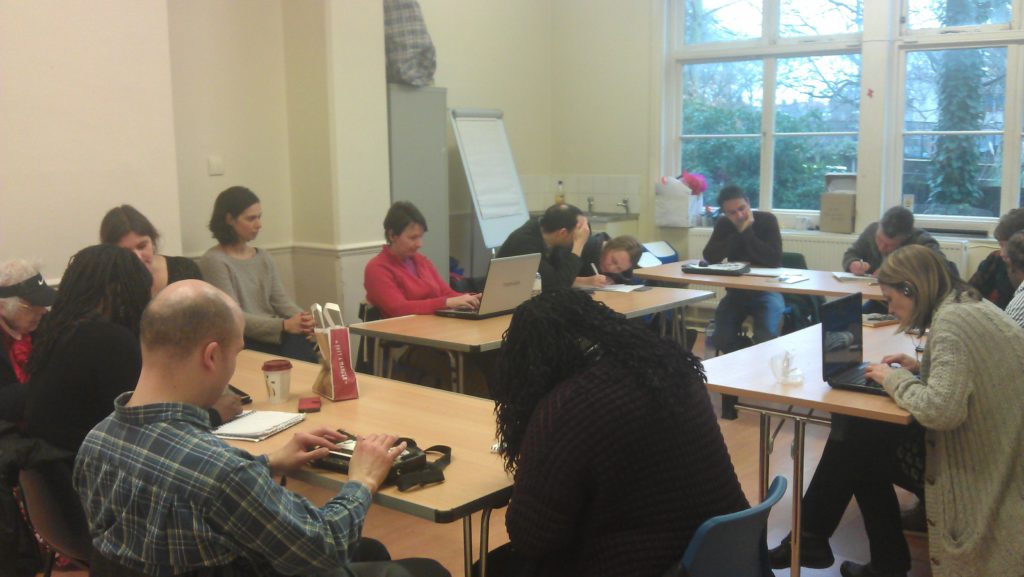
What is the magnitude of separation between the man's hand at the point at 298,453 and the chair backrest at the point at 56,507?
586 mm

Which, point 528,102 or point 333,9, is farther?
point 528,102

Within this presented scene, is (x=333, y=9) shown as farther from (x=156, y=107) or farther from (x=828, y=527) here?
(x=828, y=527)

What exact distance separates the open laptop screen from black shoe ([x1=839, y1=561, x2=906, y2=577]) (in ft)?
2.15

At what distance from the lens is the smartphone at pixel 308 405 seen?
262cm

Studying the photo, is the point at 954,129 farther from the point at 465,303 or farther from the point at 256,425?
the point at 256,425

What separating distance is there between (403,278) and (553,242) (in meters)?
0.91

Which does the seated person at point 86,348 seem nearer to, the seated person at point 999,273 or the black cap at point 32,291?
the black cap at point 32,291

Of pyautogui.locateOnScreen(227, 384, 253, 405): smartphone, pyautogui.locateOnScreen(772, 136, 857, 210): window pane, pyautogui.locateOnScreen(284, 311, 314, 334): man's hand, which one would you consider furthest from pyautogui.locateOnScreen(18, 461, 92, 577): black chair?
pyautogui.locateOnScreen(772, 136, 857, 210): window pane

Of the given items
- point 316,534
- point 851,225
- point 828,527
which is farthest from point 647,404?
point 851,225

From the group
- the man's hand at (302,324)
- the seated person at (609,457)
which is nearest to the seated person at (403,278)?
the man's hand at (302,324)

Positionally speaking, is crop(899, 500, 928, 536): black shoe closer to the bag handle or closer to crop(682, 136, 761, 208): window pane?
the bag handle

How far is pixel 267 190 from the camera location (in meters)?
5.81

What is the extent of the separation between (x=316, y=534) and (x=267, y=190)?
4480mm

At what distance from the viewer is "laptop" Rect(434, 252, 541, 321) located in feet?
13.5
